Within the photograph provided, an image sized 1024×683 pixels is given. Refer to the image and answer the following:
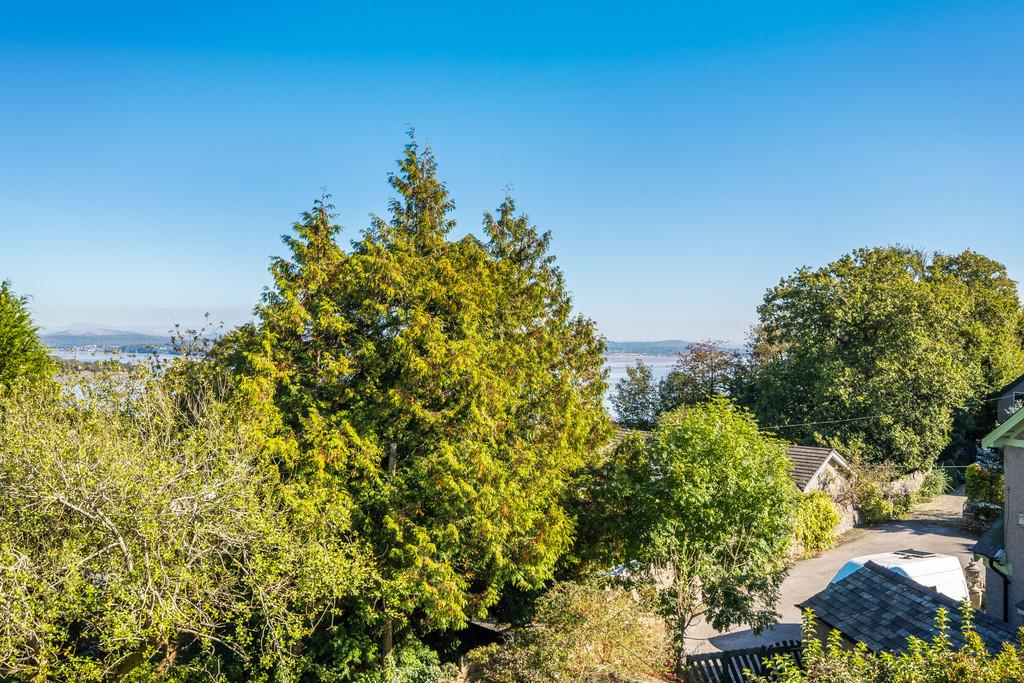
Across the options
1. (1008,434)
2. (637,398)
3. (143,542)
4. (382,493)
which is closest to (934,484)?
(637,398)

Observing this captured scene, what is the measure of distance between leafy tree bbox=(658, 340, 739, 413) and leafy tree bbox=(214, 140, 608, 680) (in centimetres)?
2457

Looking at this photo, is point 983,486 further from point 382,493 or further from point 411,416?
point 382,493

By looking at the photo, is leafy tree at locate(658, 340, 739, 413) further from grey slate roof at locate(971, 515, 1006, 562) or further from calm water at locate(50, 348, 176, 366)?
calm water at locate(50, 348, 176, 366)

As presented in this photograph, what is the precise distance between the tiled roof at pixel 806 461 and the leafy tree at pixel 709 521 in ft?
31.3

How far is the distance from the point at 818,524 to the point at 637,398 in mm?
16921

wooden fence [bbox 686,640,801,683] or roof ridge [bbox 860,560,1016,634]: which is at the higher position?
roof ridge [bbox 860,560,1016,634]

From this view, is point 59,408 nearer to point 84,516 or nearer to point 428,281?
point 84,516

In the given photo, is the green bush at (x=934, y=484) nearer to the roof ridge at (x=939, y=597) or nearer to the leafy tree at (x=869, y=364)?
the leafy tree at (x=869, y=364)

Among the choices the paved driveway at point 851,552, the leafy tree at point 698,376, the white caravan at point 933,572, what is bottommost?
the paved driveway at point 851,552

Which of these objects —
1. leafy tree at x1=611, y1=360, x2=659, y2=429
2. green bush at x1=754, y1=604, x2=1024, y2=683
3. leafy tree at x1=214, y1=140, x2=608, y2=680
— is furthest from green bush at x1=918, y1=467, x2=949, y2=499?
green bush at x1=754, y1=604, x2=1024, y2=683

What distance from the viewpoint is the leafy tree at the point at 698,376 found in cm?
3797

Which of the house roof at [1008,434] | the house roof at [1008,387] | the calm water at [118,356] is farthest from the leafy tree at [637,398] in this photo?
the calm water at [118,356]

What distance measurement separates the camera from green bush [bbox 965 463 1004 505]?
2422 cm

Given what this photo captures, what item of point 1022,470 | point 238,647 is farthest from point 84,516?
point 1022,470
